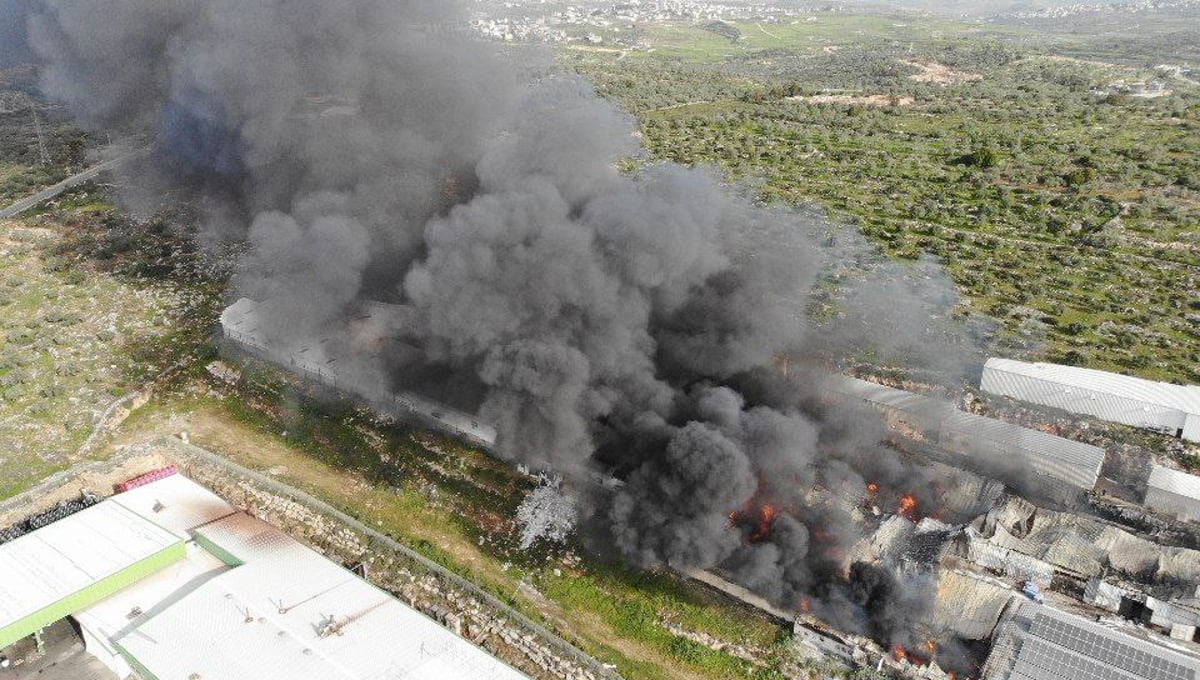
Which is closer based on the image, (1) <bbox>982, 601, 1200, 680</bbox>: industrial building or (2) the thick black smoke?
(1) <bbox>982, 601, 1200, 680</bbox>: industrial building

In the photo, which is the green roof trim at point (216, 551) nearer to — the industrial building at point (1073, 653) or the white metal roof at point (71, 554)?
the white metal roof at point (71, 554)

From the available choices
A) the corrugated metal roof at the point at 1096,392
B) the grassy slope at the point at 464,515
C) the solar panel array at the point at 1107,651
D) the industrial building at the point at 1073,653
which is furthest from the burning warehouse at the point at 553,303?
the corrugated metal roof at the point at 1096,392

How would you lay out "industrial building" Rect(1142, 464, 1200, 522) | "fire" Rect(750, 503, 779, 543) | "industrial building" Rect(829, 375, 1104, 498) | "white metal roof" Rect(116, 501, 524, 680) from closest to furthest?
"white metal roof" Rect(116, 501, 524, 680) < "fire" Rect(750, 503, 779, 543) < "industrial building" Rect(1142, 464, 1200, 522) < "industrial building" Rect(829, 375, 1104, 498)

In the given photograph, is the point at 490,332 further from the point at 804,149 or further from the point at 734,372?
the point at 804,149

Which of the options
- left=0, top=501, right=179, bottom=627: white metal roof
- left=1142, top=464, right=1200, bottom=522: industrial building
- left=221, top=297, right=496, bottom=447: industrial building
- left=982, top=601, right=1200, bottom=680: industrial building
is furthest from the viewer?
left=221, top=297, right=496, bottom=447: industrial building

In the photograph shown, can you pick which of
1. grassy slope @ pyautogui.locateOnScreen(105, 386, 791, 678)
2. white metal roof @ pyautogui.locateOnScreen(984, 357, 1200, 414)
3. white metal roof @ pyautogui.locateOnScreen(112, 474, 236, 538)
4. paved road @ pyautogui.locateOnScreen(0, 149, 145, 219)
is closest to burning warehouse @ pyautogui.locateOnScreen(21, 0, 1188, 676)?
grassy slope @ pyautogui.locateOnScreen(105, 386, 791, 678)

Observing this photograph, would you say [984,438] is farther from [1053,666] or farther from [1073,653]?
[1053,666]

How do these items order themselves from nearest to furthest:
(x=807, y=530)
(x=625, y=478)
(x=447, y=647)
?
(x=447, y=647)
(x=807, y=530)
(x=625, y=478)

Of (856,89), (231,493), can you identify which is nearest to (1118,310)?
(231,493)

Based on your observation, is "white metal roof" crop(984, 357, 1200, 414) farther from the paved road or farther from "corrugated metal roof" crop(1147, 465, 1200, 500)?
the paved road
